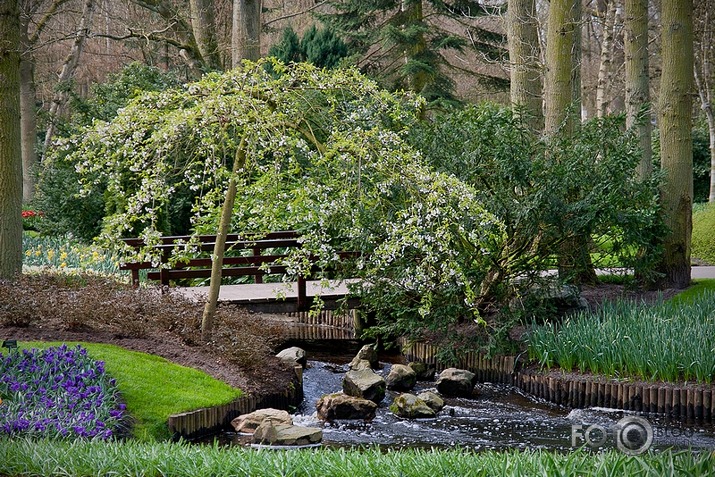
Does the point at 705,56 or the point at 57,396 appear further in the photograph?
the point at 705,56

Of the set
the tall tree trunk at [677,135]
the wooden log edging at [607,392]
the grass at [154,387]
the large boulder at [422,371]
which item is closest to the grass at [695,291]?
the tall tree trunk at [677,135]

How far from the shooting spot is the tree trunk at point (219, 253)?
9562 mm

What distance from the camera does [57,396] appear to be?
24.6ft

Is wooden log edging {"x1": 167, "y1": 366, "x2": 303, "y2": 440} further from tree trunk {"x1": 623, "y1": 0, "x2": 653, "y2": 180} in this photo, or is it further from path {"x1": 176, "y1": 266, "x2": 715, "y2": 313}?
tree trunk {"x1": 623, "y1": 0, "x2": 653, "y2": 180}

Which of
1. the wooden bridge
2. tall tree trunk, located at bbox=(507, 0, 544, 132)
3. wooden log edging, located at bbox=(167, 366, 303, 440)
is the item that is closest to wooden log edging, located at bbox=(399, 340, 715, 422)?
the wooden bridge

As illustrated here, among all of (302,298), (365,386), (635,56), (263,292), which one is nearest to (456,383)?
(365,386)

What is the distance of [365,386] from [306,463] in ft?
15.2

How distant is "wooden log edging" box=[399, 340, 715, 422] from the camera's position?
9.02 m

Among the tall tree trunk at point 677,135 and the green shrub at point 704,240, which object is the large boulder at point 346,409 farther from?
the green shrub at point 704,240

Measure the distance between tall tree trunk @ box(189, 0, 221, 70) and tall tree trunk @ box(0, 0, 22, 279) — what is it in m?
7.84

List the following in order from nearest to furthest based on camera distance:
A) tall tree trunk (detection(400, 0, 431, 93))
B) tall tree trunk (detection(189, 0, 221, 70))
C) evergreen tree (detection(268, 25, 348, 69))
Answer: tall tree trunk (detection(189, 0, 221, 70)), tall tree trunk (detection(400, 0, 431, 93)), evergreen tree (detection(268, 25, 348, 69))

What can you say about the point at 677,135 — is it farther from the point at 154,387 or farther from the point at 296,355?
the point at 154,387

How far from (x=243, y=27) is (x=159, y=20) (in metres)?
8.98

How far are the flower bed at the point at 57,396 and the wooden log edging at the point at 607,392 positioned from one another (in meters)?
4.95
